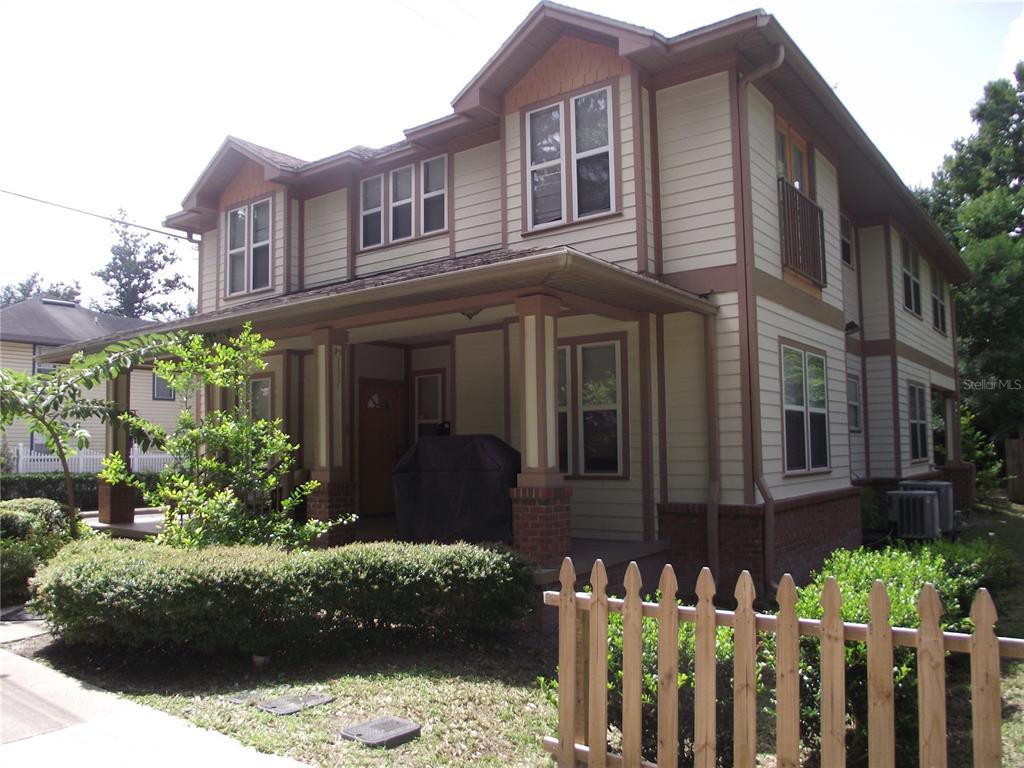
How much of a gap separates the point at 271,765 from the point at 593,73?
8.75m

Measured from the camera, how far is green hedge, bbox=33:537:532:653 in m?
6.23

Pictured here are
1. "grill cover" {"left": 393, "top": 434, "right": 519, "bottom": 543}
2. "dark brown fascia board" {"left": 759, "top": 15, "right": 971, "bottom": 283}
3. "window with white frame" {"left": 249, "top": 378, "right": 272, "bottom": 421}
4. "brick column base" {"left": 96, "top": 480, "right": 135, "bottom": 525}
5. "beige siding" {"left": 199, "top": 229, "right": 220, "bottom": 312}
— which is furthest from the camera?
"beige siding" {"left": 199, "top": 229, "right": 220, "bottom": 312}

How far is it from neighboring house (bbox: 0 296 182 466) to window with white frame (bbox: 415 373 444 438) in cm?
1570

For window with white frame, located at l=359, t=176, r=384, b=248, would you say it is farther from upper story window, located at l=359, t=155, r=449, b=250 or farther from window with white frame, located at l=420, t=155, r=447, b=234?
window with white frame, located at l=420, t=155, r=447, b=234

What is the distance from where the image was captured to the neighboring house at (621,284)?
916 centimetres

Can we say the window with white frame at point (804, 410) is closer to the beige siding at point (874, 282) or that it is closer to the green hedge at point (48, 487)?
the beige siding at point (874, 282)

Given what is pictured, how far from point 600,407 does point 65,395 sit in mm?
6728

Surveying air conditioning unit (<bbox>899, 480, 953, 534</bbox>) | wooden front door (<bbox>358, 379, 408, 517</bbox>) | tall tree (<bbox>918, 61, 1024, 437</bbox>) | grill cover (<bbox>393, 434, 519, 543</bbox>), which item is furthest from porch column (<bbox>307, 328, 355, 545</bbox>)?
tall tree (<bbox>918, 61, 1024, 437</bbox>)

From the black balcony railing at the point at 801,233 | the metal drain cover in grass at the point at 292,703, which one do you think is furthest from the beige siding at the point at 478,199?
the metal drain cover in grass at the point at 292,703

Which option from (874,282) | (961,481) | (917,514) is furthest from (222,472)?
(961,481)

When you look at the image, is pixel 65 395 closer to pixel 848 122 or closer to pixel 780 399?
pixel 780 399

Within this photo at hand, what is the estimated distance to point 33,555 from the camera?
9.33 meters

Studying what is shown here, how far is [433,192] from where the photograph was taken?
12.7 m

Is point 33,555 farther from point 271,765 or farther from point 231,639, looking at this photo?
point 271,765
